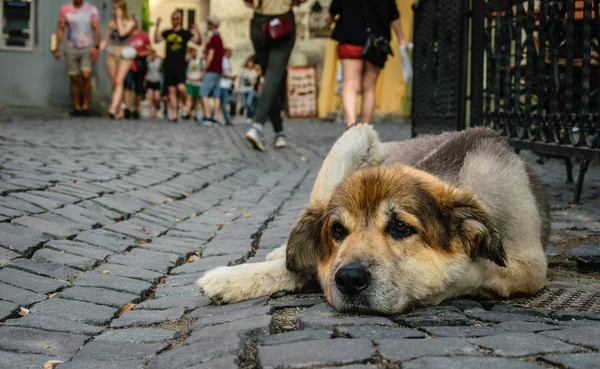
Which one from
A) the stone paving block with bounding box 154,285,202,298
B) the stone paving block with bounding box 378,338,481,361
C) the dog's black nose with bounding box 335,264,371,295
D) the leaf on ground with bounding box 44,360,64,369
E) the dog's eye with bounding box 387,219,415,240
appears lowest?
the leaf on ground with bounding box 44,360,64,369

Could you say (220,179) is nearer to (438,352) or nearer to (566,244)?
(566,244)

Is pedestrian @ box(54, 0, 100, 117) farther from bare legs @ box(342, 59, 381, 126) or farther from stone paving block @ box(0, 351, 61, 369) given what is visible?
stone paving block @ box(0, 351, 61, 369)

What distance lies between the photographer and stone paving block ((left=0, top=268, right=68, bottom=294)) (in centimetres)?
480

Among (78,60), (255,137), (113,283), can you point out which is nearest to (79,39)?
(78,60)

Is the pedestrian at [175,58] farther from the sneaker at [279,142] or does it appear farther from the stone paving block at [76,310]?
the stone paving block at [76,310]

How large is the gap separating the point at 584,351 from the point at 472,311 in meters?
0.86

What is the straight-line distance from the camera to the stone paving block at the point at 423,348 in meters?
3.09

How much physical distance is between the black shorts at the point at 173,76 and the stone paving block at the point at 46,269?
59.6ft

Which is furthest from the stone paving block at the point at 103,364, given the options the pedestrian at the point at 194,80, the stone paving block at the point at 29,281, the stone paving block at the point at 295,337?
the pedestrian at the point at 194,80

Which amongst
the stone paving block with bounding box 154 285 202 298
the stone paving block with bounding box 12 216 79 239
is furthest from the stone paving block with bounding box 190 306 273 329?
the stone paving block with bounding box 12 216 79 239

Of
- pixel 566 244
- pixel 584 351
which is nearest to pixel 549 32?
pixel 566 244

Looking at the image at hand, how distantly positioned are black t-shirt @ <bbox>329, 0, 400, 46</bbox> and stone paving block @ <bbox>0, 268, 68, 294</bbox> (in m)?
6.94

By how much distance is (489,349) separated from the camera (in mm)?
3148

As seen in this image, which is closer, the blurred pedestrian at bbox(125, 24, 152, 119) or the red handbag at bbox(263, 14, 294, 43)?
the red handbag at bbox(263, 14, 294, 43)
